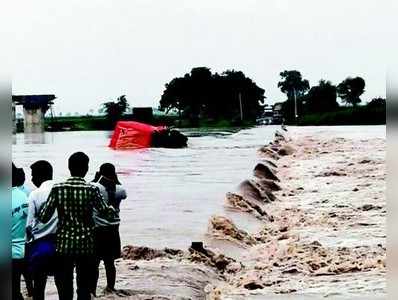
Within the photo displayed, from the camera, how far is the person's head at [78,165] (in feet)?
18.7

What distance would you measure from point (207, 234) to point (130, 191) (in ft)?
32.2

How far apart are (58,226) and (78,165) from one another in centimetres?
45

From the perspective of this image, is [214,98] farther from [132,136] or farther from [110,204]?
[110,204]

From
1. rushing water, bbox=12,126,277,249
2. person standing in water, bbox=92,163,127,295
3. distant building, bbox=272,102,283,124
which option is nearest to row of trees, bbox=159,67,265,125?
distant building, bbox=272,102,283,124

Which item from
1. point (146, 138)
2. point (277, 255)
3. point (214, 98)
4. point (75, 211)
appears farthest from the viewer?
point (214, 98)

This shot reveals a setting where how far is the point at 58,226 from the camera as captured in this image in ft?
18.8

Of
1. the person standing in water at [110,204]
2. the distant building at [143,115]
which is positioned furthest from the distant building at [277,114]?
the person standing in water at [110,204]

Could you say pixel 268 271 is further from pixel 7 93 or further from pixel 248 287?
pixel 7 93

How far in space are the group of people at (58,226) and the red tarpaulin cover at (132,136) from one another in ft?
149

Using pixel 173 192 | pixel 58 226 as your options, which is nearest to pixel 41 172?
pixel 58 226

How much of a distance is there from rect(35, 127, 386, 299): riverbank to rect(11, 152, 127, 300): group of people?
1.96 m

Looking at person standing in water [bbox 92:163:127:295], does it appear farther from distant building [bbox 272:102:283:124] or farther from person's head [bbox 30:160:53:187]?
distant building [bbox 272:102:283:124]

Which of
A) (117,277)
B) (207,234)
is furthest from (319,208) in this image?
(117,277)

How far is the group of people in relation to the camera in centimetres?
566
